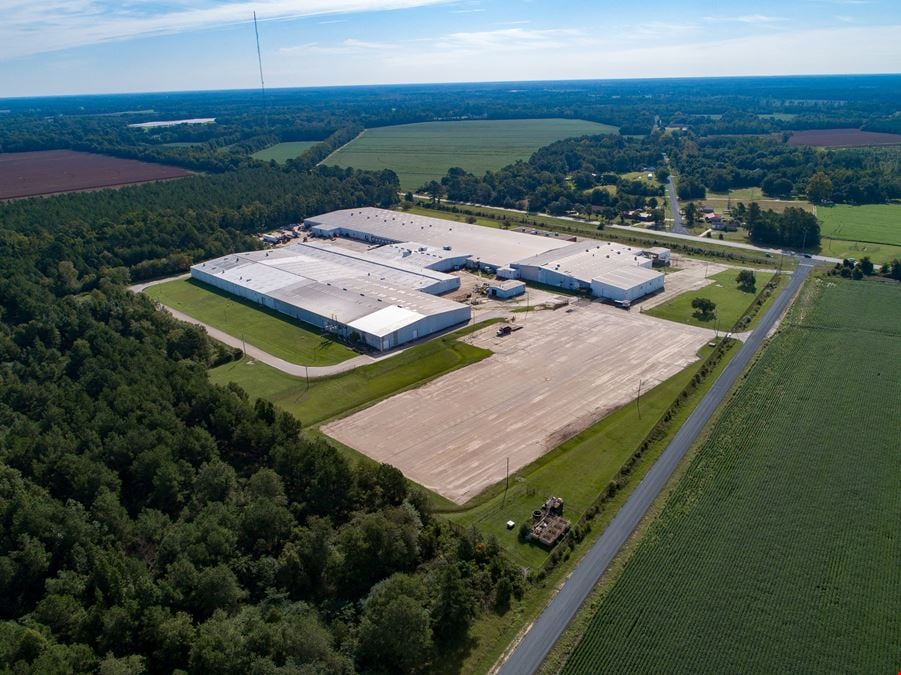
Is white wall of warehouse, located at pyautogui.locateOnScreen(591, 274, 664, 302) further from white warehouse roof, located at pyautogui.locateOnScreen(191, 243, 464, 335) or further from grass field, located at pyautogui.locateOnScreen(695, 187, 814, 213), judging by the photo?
grass field, located at pyautogui.locateOnScreen(695, 187, 814, 213)

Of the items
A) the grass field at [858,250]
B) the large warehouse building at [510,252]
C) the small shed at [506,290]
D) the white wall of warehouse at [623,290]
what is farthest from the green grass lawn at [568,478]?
the grass field at [858,250]

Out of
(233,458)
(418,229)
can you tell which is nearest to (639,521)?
(233,458)

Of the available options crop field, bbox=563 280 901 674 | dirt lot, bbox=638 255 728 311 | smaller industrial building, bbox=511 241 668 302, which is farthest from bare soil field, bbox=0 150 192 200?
crop field, bbox=563 280 901 674

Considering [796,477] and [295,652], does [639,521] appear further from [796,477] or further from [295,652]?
[295,652]

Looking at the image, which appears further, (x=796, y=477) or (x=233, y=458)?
(x=233, y=458)

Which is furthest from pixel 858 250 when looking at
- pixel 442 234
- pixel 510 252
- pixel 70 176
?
pixel 70 176

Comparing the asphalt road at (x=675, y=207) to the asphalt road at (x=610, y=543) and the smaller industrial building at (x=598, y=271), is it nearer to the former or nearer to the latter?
the smaller industrial building at (x=598, y=271)

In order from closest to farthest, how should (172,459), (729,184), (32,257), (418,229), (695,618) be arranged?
(695,618), (172,459), (32,257), (418,229), (729,184)
